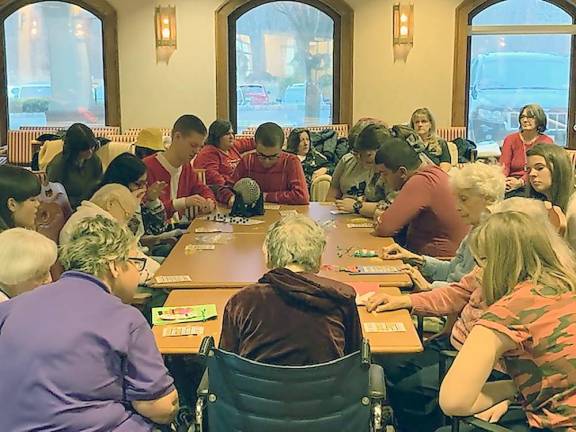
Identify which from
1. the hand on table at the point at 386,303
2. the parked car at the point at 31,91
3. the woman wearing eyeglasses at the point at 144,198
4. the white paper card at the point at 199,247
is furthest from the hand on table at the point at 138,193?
the parked car at the point at 31,91

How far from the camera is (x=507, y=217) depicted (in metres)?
2.20

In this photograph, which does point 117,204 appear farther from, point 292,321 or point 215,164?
point 215,164

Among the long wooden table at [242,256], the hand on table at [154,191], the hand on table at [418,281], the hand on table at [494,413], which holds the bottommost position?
the hand on table at [494,413]

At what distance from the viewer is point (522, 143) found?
7234 mm

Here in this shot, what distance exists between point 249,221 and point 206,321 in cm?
194

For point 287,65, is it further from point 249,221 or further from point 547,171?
point 547,171

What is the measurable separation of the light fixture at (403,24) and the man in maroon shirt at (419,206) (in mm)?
5970

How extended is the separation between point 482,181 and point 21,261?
186 cm

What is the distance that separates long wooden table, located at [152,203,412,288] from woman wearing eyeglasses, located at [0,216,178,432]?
1.09 m

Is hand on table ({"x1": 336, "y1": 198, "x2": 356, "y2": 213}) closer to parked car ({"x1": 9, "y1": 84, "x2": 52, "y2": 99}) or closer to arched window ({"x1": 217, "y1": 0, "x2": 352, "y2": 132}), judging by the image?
arched window ({"x1": 217, "y1": 0, "x2": 352, "y2": 132})

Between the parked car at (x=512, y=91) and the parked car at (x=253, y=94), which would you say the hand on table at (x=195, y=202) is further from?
the parked car at (x=512, y=91)

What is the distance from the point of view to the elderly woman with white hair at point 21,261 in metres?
2.54

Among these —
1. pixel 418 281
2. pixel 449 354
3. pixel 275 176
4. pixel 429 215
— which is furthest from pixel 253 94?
pixel 449 354

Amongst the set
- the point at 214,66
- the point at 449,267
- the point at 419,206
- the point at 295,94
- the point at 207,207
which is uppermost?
the point at 214,66
